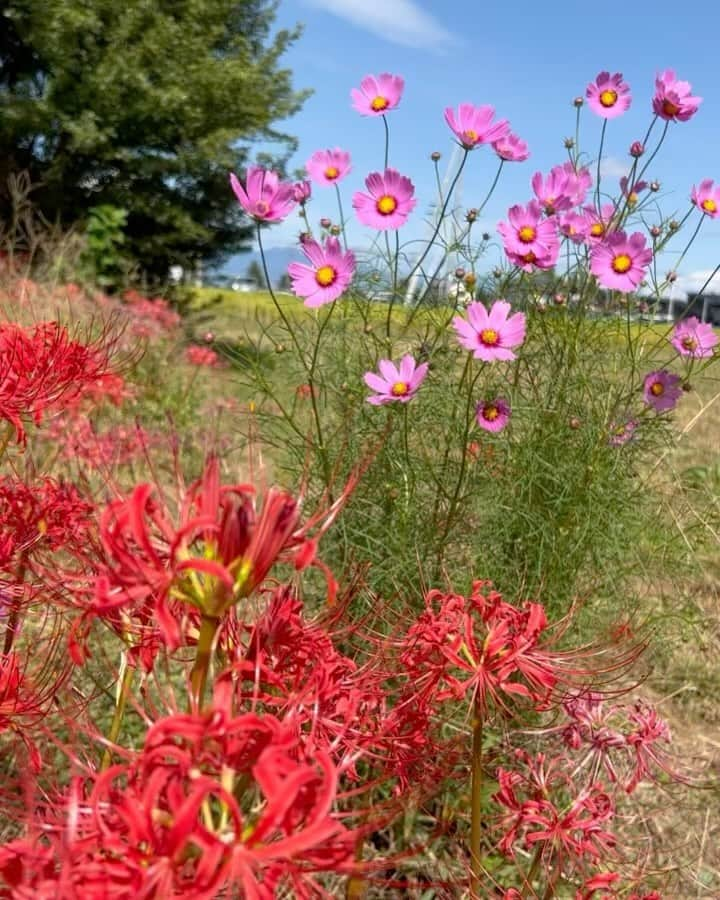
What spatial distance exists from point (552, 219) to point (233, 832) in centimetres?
183

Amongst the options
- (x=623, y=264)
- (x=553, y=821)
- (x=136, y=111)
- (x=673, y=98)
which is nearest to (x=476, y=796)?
(x=553, y=821)

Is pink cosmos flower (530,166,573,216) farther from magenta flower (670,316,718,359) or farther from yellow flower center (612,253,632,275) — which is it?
magenta flower (670,316,718,359)

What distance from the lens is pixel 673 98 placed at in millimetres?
2248

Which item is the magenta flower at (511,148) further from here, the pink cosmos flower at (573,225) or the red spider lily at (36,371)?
the red spider lily at (36,371)

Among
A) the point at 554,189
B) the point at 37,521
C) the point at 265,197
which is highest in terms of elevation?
the point at 554,189

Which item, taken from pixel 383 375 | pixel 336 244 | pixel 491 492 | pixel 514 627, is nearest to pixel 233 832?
pixel 514 627

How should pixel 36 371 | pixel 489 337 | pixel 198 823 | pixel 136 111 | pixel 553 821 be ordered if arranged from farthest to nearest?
1. pixel 136 111
2. pixel 489 337
3. pixel 36 371
4. pixel 553 821
5. pixel 198 823

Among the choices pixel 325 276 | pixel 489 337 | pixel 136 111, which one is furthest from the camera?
pixel 136 111

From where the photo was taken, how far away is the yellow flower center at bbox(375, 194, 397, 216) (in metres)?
2.04

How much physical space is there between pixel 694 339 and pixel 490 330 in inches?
28.3

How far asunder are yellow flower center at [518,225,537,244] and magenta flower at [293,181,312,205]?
525mm

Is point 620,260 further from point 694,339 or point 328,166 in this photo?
point 328,166

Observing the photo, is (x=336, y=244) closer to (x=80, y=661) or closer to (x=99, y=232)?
(x=80, y=661)

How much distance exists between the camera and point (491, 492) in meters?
2.28
